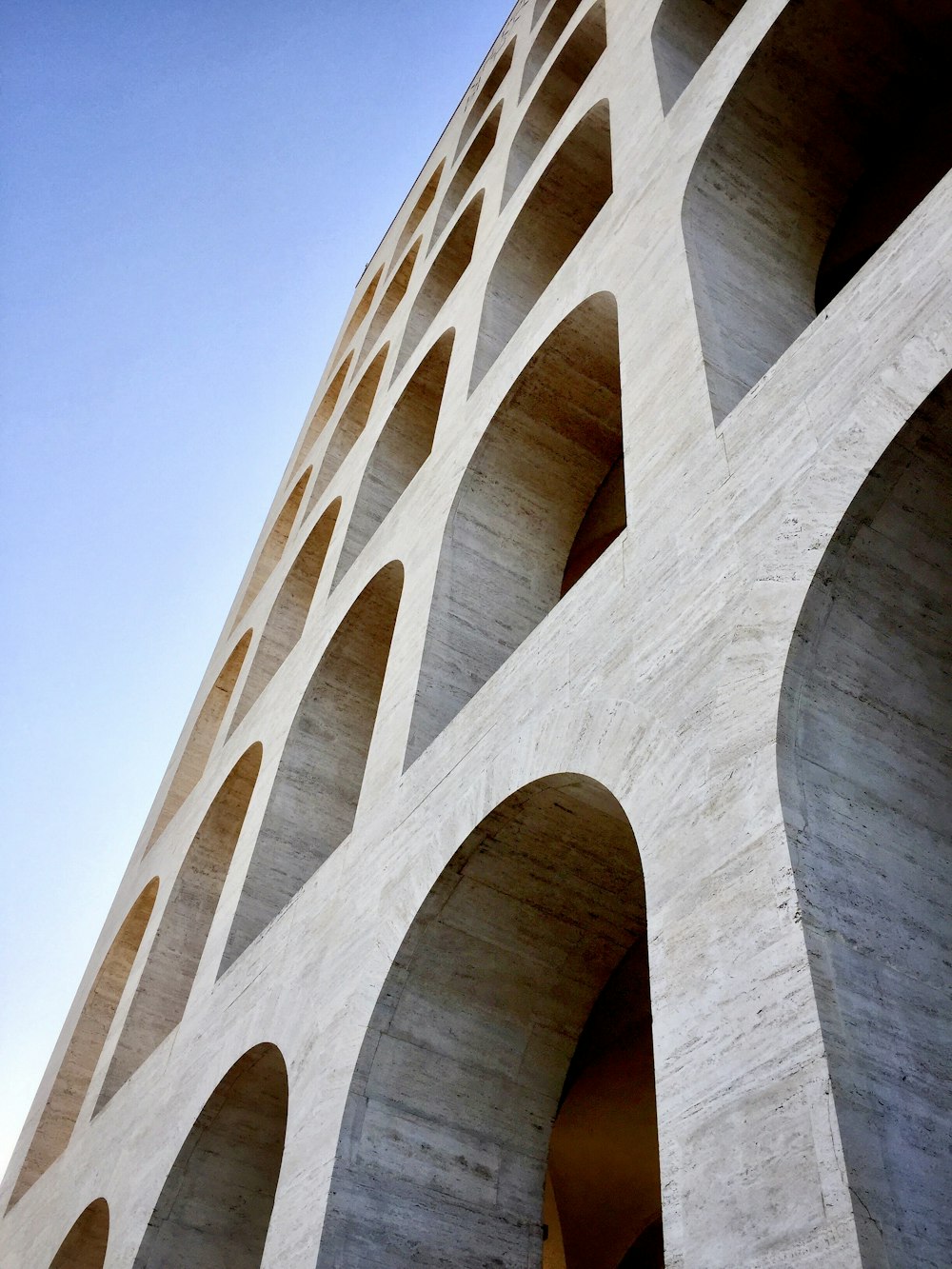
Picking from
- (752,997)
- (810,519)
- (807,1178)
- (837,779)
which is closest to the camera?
(807,1178)

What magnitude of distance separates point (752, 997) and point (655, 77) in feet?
26.6

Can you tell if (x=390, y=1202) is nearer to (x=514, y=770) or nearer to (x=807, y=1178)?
(x=514, y=770)

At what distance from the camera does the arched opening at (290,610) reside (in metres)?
14.4

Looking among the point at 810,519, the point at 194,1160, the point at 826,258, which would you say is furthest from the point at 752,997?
the point at 826,258

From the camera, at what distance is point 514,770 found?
5.64 metres

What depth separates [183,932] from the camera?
1212cm

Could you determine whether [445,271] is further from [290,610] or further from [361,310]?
[361,310]

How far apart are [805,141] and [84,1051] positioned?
12.1m

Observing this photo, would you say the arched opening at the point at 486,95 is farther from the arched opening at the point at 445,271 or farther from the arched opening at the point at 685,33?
the arched opening at the point at 685,33

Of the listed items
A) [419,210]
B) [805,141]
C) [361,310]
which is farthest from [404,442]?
[361,310]

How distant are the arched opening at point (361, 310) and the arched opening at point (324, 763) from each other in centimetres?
1341

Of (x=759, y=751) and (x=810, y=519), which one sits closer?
(x=759, y=751)

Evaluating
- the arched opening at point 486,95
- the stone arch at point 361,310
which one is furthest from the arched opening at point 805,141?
the stone arch at point 361,310

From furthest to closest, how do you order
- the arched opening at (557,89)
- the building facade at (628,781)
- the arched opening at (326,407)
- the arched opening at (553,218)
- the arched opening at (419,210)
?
the arched opening at (419,210)
the arched opening at (326,407)
the arched opening at (557,89)
the arched opening at (553,218)
the building facade at (628,781)
